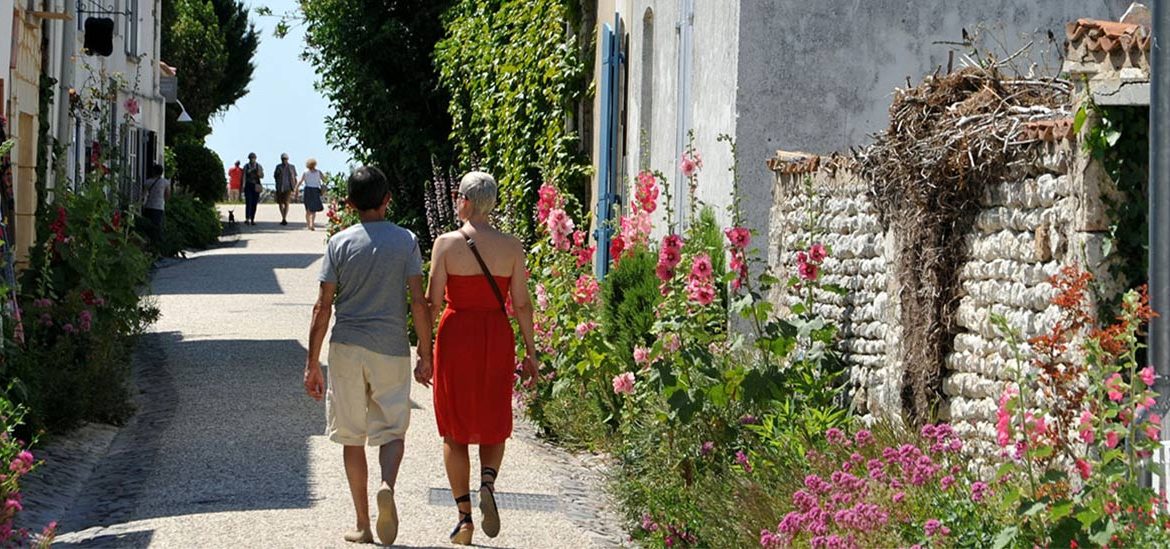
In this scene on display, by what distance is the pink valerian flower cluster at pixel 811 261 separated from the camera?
318 inches

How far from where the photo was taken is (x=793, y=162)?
31.1ft

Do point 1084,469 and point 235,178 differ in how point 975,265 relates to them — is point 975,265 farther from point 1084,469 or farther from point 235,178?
point 235,178

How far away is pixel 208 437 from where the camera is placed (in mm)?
10562

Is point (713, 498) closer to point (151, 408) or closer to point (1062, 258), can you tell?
point (1062, 258)

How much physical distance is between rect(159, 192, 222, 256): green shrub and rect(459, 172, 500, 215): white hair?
2092 centimetres

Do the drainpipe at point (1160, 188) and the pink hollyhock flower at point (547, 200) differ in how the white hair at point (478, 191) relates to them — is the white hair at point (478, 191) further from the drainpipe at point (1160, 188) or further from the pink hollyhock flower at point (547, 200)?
the drainpipe at point (1160, 188)

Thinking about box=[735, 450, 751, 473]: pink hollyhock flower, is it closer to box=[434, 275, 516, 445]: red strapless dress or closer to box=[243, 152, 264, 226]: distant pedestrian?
box=[434, 275, 516, 445]: red strapless dress

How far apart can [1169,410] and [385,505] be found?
3240mm

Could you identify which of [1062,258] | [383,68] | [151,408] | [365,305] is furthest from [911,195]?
[383,68]

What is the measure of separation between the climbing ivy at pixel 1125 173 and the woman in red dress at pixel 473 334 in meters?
2.66

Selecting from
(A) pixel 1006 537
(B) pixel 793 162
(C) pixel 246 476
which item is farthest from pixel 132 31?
(A) pixel 1006 537

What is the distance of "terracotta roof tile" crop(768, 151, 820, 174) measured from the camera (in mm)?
9203

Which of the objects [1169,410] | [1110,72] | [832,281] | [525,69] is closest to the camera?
[1169,410]

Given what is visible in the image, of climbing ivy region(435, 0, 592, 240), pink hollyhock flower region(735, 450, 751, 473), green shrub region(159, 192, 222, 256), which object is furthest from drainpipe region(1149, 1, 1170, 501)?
green shrub region(159, 192, 222, 256)
